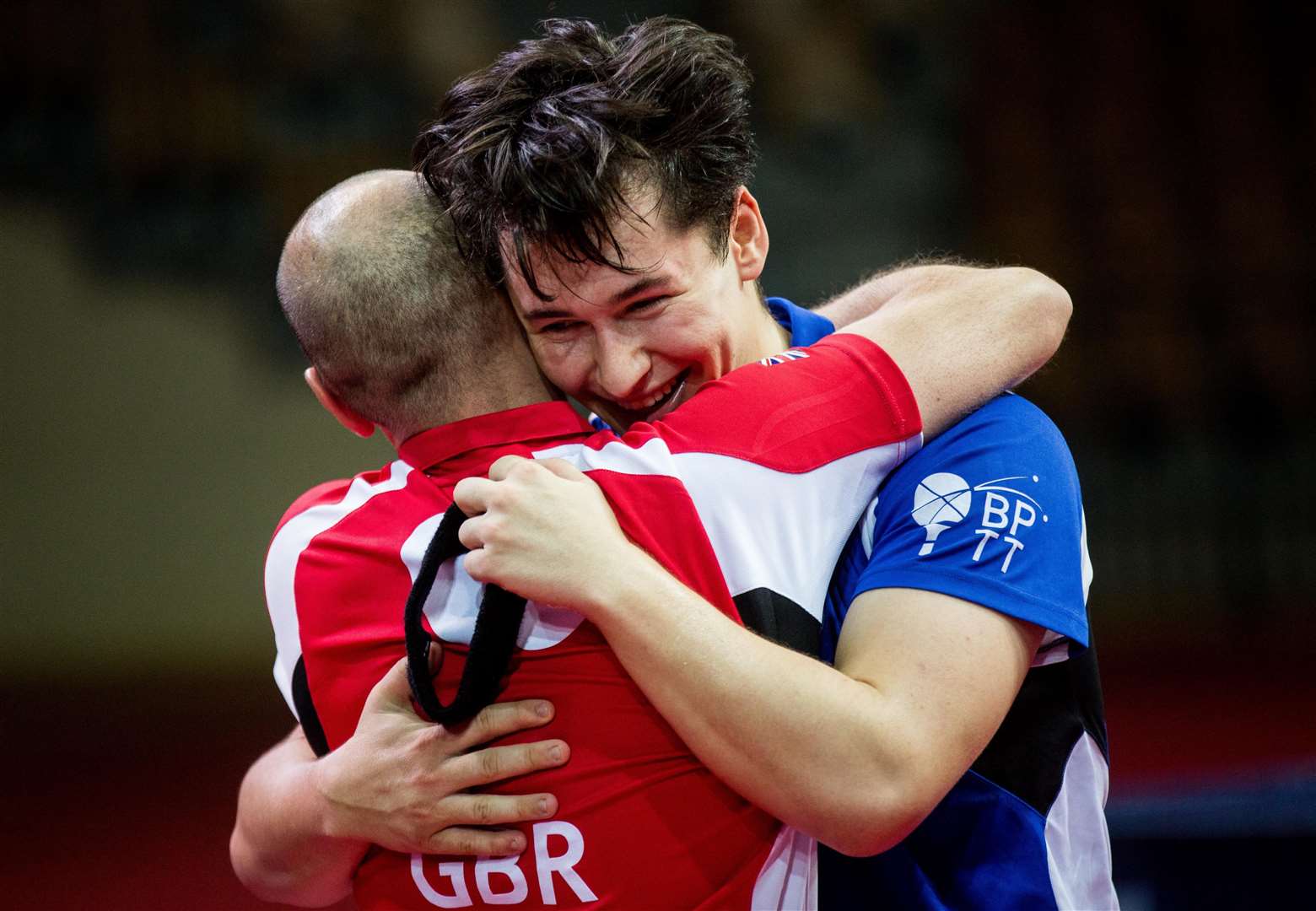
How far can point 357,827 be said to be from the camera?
1502 millimetres

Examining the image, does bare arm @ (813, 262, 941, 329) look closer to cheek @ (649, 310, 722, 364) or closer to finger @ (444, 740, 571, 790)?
cheek @ (649, 310, 722, 364)

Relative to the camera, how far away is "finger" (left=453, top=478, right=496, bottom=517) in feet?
4.43

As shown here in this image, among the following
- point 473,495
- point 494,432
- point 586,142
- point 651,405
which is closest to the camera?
point 473,495

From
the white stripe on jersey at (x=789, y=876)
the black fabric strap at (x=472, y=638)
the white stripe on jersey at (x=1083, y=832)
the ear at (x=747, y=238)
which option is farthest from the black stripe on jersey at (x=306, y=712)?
the white stripe on jersey at (x=1083, y=832)

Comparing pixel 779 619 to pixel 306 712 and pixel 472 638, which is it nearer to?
pixel 472 638

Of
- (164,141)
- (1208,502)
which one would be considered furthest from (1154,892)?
(164,141)

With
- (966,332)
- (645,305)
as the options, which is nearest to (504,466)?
(645,305)

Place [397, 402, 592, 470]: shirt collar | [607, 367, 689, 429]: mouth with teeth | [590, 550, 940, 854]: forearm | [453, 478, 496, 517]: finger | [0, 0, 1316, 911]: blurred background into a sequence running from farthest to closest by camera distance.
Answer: [0, 0, 1316, 911]: blurred background
[607, 367, 689, 429]: mouth with teeth
[397, 402, 592, 470]: shirt collar
[453, 478, 496, 517]: finger
[590, 550, 940, 854]: forearm

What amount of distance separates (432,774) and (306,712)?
320 millimetres

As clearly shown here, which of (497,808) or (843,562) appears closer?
(497,808)

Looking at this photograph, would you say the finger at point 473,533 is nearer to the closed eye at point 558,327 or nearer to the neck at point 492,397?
the neck at point 492,397

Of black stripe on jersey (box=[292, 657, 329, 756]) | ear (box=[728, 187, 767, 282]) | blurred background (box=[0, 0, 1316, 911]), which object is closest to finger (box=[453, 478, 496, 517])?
black stripe on jersey (box=[292, 657, 329, 756])

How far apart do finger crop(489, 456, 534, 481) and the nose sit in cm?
28

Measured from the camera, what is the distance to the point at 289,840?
1.67 m
